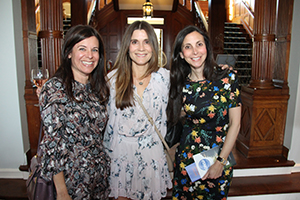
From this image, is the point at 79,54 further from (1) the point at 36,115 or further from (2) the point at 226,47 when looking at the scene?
(2) the point at 226,47

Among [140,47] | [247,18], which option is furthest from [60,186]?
[247,18]

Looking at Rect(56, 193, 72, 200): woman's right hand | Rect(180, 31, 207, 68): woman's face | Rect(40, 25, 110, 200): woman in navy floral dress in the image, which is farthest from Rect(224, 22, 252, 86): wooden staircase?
Rect(56, 193, 72, 200): woman's right hand

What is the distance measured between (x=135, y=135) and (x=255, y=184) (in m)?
2.16

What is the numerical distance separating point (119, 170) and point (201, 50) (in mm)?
1117

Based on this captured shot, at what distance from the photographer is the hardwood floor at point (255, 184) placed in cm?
287

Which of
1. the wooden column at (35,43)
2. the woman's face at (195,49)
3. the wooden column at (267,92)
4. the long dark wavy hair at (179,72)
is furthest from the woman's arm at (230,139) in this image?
the wooden column at (35,43)

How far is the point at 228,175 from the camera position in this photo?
73.9 inches

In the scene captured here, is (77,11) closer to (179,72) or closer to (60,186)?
(179,72)


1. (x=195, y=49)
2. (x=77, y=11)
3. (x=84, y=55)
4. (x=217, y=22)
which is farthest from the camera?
(x=217, y=22)

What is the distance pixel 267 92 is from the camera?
11.3 feet

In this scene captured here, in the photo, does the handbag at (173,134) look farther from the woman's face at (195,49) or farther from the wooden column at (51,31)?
the wooden column at (51,31)

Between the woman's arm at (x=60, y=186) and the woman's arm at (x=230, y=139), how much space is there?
106cm

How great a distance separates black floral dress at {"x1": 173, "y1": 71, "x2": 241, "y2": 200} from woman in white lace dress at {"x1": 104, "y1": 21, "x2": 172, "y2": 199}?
0.20m

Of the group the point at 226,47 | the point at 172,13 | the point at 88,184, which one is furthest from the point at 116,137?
the point at 172,13
